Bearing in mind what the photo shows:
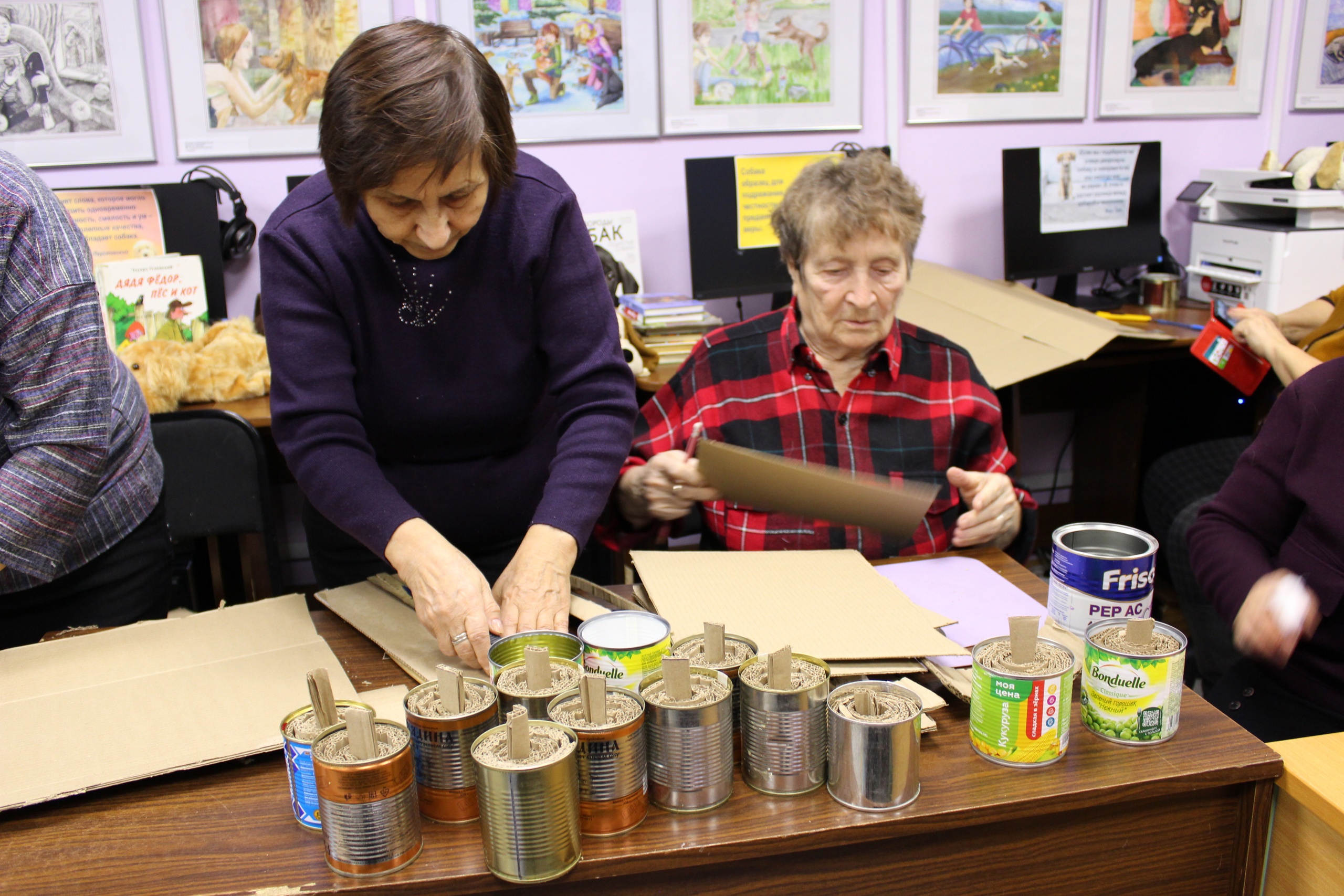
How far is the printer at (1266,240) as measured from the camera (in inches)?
118

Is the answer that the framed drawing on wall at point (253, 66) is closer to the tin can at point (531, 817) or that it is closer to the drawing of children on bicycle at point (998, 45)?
the drawing of children on bicycle at point (998, 45)

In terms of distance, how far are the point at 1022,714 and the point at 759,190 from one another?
2.29 meters

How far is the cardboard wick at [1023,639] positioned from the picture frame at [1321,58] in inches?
137

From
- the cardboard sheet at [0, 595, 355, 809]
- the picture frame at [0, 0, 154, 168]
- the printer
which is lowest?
the cardboard sheet at [0, 595, 355, 809]

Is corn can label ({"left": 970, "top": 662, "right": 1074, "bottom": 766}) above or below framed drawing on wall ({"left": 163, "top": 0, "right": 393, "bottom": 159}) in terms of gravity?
below

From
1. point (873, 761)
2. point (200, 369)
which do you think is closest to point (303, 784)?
point (873, 761)

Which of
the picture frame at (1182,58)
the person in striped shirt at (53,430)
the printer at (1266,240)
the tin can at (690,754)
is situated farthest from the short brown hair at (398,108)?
the picture frame at (1182,58)

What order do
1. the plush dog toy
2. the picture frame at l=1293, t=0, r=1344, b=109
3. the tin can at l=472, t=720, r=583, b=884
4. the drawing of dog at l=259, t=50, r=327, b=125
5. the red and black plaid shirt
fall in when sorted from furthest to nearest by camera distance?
the picture frame at l=1293, t=0, r=1344, b=109 → the drawing of dog at l=259, t=50, r=327, b=125 → the plush dog toy → the red and black plaid shirt → the tin can at l=472, t=720, r=583, b=884

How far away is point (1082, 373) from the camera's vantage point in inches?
135

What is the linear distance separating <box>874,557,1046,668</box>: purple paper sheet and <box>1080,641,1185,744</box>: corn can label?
18 centimetres

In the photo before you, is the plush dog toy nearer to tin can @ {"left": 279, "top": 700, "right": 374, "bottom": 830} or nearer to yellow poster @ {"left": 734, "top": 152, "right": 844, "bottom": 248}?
yellow poster @ {"left": 734, "top": 152, "right": 844, "bottom": 248}

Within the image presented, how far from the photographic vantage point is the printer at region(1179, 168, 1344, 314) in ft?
9.80

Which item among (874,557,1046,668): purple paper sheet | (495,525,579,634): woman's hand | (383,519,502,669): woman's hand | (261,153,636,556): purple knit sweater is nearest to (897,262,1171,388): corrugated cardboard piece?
(874,557,1046,668): purple paper sheet

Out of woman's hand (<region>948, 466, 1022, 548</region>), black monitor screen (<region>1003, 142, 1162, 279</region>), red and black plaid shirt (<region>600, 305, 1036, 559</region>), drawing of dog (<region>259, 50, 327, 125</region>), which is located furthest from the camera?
black monitor screen (<region>1003, 142, 1162, 279</region>)
